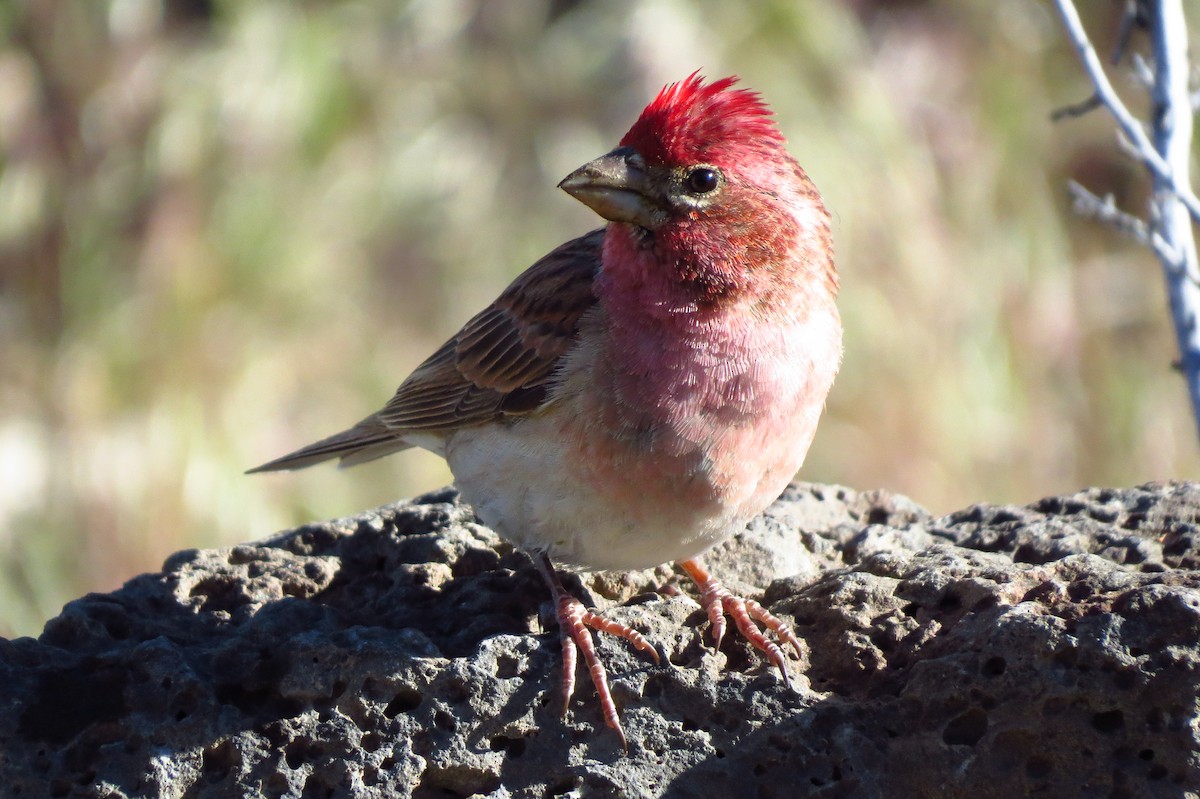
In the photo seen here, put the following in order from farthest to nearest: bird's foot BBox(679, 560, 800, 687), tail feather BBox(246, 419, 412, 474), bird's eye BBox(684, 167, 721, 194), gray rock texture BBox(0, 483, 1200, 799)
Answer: tail feather BBox(246, 419, 412, 474) → bird's eye BBox(684, 167, 721, 194) → bird's foot BBox(679, 560, 800, 687) → gray rock texture BBox(0, 483, 1200, 799)

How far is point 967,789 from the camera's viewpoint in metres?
3.14

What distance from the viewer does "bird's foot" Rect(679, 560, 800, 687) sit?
139 inches

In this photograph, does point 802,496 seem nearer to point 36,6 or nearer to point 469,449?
point 469,449

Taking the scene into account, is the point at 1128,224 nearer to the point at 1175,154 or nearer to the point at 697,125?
the point at 1175,154

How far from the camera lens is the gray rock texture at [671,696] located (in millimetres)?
3154

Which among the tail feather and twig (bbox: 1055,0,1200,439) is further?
the tail feather

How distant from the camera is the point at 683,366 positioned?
3.70 metres

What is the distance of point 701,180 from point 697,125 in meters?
0.14

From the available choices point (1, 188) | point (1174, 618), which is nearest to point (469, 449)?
point (1174, 618)

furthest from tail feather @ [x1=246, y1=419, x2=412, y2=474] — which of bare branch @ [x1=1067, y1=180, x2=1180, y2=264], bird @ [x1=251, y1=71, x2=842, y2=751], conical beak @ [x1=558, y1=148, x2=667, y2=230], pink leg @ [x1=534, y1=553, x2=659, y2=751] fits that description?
bare branch @ [x1=1067, y1=180, x2=1180, y2=264]

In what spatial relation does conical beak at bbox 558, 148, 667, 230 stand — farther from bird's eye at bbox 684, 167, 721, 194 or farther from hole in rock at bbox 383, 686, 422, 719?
hole in rock at bbox 383, 686, 422, 719

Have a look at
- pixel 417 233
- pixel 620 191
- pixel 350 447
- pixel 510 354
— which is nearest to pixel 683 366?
pixel 620 191

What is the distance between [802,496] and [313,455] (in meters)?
1.63

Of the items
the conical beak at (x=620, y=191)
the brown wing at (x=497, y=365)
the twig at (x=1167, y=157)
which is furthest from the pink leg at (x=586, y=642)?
the twig at (x=1167, y=157)
